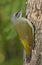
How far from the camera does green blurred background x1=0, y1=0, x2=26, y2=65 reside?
451cm

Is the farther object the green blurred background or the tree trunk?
the green blurred background

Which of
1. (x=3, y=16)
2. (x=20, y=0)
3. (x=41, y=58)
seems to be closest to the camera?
(x=41, y=58)

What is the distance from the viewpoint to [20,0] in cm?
455

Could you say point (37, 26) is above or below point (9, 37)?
above

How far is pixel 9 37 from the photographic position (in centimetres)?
462

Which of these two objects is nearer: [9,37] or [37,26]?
[37,26]

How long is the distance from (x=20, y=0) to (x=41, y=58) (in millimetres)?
1935

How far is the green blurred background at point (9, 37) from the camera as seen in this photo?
4512mm

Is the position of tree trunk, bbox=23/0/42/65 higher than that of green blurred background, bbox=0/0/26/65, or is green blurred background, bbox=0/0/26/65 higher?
tree trunk, bbox=23/0/42/65

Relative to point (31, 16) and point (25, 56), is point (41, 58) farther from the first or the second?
point (31, 16)

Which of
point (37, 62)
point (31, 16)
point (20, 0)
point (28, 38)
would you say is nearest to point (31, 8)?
point (31, 16)

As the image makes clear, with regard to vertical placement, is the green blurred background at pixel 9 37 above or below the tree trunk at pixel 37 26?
below

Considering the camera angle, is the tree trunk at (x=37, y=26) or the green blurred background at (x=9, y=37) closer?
the tree trunk at (x=37, y=26)

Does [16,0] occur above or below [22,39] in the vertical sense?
below
